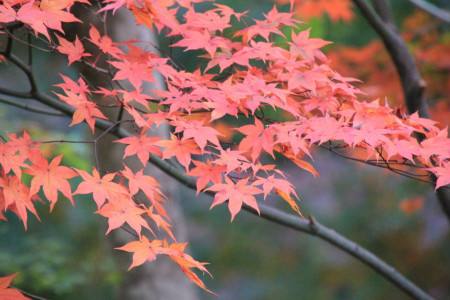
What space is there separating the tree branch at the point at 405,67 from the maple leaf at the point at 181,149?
123cm

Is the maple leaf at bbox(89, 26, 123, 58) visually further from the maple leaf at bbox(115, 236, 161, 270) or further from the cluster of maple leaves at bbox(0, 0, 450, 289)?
the maple leaf at bbox(115, 236, 161, 270)

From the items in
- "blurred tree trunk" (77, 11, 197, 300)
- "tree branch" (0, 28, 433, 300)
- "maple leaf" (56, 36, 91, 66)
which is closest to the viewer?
"maple leaf" (56, 36, 91, 66)

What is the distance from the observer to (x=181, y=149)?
160 cm

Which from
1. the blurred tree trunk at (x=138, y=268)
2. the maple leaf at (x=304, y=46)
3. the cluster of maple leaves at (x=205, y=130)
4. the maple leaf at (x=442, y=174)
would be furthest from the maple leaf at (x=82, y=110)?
the blurred tree trunk at (x=138, y=268)

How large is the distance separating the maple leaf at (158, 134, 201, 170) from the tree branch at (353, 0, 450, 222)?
1233mm

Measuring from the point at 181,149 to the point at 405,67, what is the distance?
1.40 m

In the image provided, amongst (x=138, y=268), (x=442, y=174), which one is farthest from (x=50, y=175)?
(x=138, y=268)

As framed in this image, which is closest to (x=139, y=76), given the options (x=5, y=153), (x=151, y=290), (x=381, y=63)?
(x=5, y=153)

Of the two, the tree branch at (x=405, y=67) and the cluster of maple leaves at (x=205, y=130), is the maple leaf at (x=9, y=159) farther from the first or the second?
the tree branch at (x=405, y=67)

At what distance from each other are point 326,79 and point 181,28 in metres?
0.51

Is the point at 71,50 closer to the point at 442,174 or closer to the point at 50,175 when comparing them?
the point at 50,175

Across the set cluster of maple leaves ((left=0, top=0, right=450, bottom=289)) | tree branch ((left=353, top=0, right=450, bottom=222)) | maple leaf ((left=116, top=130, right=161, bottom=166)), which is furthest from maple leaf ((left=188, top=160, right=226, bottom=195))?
tree branch ((left=353, top=0, right=450, bottom=222))

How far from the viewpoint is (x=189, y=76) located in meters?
1.76

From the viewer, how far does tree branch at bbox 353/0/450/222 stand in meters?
2.50
